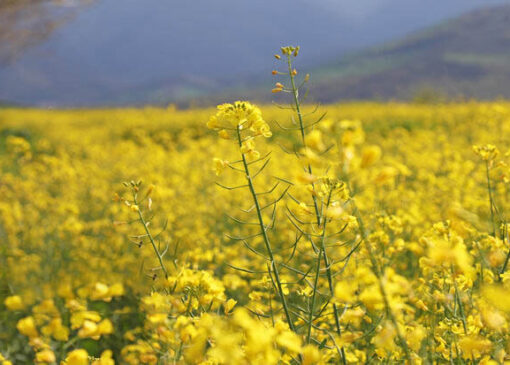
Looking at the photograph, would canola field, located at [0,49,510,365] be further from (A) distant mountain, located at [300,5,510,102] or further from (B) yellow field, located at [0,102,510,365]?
(A) distant mountain, located at [300,5,510,102]

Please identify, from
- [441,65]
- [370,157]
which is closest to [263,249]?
[370,157]

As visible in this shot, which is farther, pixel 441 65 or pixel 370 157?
pixel 441 65

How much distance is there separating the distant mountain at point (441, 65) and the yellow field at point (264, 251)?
125 feet

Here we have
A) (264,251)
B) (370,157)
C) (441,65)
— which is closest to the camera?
(370,157)

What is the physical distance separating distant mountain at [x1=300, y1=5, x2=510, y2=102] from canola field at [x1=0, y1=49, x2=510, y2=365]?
38.2m

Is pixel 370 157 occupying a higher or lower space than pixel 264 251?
→ higher

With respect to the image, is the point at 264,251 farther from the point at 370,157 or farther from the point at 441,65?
the point at 441,65

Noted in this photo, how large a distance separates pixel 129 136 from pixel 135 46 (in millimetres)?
196533

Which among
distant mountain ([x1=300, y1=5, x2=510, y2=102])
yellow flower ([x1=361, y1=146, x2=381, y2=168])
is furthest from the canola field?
distant mountain ([x1=300, y1=5, x2=510, y2=102])

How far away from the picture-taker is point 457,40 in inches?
3093

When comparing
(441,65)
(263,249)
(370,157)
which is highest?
(441,65)

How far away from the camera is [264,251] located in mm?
3697

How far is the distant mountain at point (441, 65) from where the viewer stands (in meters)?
51.5

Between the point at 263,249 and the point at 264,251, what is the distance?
3.2 inches
